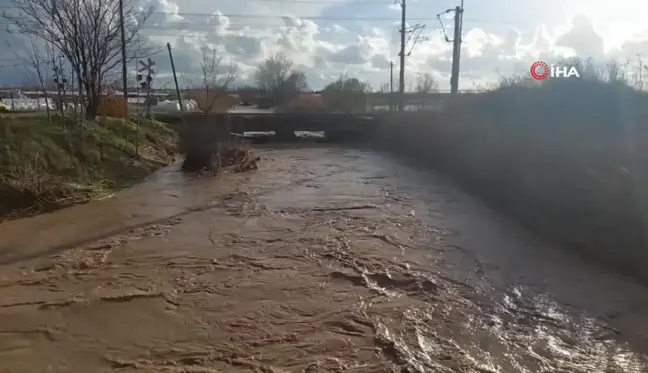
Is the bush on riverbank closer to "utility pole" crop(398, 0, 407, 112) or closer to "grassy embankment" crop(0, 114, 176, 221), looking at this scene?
"grassy embankment" crop(0, 114, 176, 221)

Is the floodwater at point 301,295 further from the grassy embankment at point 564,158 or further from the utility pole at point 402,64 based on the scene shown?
the utility pole at point 402,64

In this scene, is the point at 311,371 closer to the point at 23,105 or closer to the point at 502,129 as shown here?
the point at 502,129

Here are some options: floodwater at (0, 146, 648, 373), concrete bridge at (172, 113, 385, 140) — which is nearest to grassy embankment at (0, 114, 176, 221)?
floodwater at (0, 146, 648, 373)

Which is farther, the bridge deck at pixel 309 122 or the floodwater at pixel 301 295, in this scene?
the bridge deck at pixel 309 122

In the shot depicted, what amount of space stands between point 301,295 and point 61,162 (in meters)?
9.38

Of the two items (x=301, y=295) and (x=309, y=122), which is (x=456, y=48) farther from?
(x=301, y=295)

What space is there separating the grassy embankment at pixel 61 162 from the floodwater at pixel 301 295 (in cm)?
69

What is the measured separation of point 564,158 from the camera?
14.7 m

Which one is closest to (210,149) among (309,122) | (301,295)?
(301,295)

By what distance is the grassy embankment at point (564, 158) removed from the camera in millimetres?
10797

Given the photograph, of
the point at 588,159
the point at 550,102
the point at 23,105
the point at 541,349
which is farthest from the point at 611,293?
the point at 23,105

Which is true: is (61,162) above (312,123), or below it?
below

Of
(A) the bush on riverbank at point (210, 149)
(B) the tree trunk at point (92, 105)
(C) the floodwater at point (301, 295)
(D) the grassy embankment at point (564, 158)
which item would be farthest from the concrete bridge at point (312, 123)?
(C) the floodwater at point (301, 295)

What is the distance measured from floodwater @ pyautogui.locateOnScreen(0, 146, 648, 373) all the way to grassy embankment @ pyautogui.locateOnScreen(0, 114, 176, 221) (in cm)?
69
